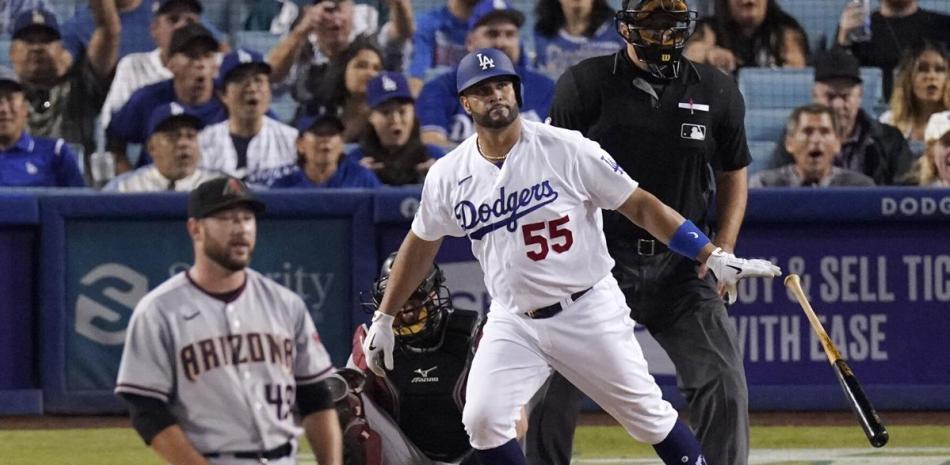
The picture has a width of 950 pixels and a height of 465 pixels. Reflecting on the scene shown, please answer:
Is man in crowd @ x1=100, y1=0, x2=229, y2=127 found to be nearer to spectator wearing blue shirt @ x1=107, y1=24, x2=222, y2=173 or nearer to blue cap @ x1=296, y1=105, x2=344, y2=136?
spectator wearing blue shirt @ x1=107, y1=24, x2=222, y2=173

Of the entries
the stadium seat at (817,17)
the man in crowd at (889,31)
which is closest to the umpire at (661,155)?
the man in crowd at (889,31)

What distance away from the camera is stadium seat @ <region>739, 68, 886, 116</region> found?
36.0ft

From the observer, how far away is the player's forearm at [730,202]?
606 cm

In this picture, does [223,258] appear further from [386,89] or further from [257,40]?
[257,40]

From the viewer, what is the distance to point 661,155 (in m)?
5.98

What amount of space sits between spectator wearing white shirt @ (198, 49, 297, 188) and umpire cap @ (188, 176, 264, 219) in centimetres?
555

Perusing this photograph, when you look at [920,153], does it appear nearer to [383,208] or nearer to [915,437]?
[915,437]


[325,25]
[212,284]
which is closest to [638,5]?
[212,284]

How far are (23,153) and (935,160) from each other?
16.8 ft

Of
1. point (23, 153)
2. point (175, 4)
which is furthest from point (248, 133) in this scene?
point (175, 4)

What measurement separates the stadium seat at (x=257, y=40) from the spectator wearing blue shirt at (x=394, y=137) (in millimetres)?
1815

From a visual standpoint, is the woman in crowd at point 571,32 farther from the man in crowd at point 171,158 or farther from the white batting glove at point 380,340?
the white batting glove at point 380,340

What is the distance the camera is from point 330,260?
923 cm

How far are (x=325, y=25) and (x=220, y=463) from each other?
675cm
